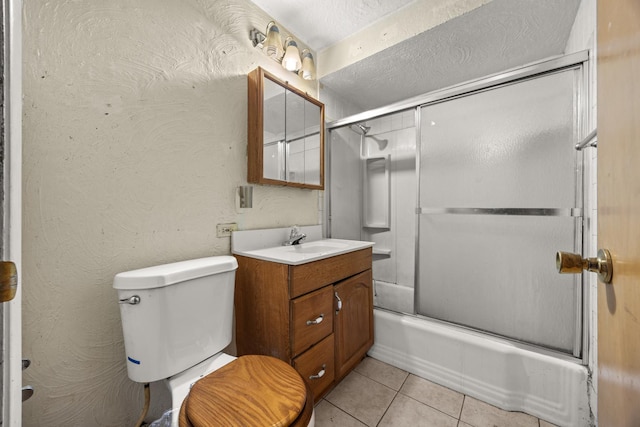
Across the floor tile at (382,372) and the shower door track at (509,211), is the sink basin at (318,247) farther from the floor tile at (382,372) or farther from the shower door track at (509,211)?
the floor tile at (382,372)

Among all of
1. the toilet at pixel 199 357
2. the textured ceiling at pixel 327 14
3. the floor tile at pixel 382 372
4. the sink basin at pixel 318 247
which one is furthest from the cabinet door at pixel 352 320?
the textured ceiling at pixel 327 14

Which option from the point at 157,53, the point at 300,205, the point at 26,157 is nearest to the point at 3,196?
the point at 26,157

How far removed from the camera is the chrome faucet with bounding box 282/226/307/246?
1574mm

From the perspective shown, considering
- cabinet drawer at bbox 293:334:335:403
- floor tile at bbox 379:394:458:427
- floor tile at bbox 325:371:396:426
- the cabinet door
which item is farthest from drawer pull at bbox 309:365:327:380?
floor tile at bbox 379:394:458:427

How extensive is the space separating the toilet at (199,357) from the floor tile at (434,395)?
3.05ft

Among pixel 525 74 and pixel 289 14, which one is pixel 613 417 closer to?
pixel 525 74

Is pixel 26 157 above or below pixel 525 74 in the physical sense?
below

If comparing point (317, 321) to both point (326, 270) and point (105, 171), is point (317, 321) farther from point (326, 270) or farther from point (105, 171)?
point (105, 171)

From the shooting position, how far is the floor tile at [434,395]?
4.25 ft

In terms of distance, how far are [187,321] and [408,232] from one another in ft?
6.65

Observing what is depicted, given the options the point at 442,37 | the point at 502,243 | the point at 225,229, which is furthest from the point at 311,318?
the point at 442,37

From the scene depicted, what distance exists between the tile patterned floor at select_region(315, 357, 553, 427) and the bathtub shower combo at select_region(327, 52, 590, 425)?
0.20 feet

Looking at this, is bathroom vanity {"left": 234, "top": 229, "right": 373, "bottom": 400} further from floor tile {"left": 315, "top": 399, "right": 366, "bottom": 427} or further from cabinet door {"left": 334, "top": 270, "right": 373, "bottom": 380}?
floor tile {"left": 315, "top": 399, "right": 366, "bottom": 427}

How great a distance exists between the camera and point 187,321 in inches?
37.1
